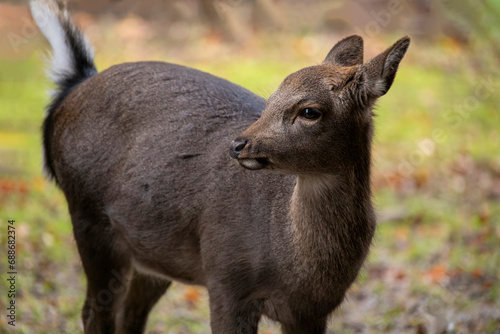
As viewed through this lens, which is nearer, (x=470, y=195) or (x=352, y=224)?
(x=352, y=224)

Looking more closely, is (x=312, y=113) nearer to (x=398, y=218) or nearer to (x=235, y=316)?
(x=235, y=316)

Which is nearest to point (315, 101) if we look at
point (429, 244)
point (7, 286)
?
point (7, 286)

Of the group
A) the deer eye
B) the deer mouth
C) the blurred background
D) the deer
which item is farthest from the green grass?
the deer mouth

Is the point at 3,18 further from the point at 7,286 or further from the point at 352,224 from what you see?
the point at 352,224

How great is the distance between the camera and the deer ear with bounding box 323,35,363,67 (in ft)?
15.0

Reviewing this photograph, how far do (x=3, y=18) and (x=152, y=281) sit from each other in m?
6.93

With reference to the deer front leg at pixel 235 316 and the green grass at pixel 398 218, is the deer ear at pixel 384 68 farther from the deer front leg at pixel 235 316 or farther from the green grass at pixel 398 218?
the deer front leg at pixel 235 316

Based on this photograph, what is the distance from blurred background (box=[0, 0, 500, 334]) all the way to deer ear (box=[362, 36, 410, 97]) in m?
1.06

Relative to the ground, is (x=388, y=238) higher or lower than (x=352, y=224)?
lower

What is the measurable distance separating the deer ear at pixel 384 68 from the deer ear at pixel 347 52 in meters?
0.68

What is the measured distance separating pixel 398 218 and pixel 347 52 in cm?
484

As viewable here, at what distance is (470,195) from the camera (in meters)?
9.56

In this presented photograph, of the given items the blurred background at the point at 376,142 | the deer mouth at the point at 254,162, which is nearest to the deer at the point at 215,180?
the deer mouth at the point at 254,162

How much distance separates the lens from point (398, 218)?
9094 millimetres
